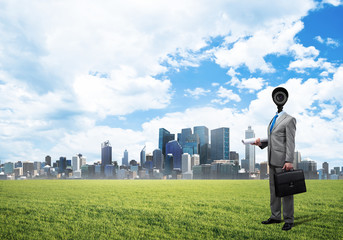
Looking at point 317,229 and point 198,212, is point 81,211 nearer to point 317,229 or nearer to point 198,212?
point 198,212

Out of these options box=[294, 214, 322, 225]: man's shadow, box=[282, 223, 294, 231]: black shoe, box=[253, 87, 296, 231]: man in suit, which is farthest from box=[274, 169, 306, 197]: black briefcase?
box=[294, 214, 322, 225]: man's shadow

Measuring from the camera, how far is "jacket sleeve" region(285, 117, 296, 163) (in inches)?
286

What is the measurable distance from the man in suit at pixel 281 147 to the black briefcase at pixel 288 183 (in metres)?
0.20

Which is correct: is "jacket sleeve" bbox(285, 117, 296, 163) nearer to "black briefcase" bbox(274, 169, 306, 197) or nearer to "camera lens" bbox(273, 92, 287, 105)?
"black briefcase" bbox(274, 169, 306, 197)

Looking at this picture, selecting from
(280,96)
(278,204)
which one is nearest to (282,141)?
(280,96)

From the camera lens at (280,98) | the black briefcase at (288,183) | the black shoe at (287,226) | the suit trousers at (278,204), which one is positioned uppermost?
the camera lens at (280,98)

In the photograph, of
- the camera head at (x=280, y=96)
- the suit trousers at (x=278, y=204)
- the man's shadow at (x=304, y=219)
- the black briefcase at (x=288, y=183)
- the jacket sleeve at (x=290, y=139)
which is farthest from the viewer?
the man's shadow at (x=304, y=219)

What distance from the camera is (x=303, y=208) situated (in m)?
11.6

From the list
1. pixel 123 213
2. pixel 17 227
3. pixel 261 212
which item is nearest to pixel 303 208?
pixel 261 212

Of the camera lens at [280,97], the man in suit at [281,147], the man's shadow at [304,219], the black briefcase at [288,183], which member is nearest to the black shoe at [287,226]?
the man in suit at [281,147]

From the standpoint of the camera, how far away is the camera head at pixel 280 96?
25.3ft

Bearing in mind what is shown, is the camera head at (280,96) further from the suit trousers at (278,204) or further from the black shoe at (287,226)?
the black shoe at (287,226)

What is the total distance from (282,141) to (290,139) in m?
0.25

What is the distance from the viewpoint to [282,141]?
24.9ft
